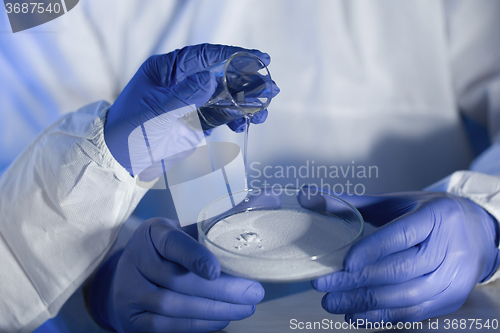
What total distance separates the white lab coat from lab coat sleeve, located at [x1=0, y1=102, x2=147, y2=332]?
82 mm

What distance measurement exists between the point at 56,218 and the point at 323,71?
3.32 ft

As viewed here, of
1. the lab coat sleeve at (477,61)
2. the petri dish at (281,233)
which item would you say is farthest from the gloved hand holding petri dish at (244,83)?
the lab coat sleeve at (477,61)

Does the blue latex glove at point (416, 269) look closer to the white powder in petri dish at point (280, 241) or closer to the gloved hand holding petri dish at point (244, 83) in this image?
the white powder in petri dish at point (280, 241)

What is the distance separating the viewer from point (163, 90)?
1012 millimetres

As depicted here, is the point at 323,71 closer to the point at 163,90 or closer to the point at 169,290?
the point at 163,90

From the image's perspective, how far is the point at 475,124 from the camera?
1.46m

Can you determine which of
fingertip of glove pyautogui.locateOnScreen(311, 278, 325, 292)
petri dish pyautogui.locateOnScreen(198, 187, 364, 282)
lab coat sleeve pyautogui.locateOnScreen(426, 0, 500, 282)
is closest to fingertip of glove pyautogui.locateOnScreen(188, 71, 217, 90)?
petri dish pyautogui.locateOnScreen(198, 187, 364, 282)

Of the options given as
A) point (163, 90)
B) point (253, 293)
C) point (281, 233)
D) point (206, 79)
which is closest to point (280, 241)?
point (281, 233)

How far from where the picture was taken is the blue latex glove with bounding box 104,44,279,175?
0.92 m

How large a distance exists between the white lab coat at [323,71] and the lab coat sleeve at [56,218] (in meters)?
0.08

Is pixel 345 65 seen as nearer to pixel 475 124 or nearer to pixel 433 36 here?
pixel 433 36

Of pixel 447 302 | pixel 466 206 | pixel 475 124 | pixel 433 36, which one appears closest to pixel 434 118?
pixel 475 124

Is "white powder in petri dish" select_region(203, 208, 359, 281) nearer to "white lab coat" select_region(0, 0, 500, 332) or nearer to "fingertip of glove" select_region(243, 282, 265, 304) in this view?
"fingertip of glove" select_region(243, 282, 265, 304)

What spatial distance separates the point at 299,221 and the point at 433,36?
0.96 meters
